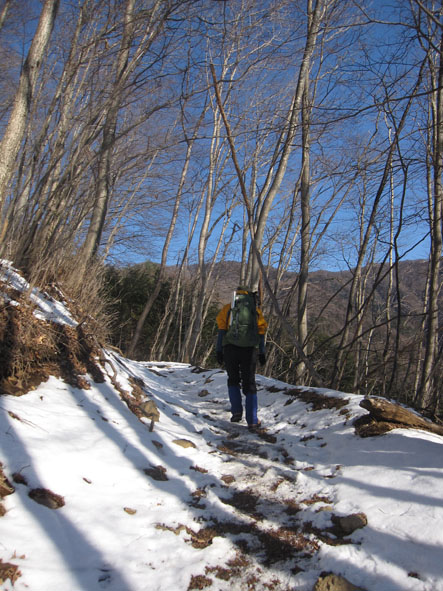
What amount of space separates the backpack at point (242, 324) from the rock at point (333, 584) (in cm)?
278

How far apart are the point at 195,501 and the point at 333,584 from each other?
37.1 inches

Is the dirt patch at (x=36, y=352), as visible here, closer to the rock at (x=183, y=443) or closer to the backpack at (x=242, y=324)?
the rock at (x=183, y=443)

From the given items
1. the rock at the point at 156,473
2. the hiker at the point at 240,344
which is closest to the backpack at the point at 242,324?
the hiker at the point at 240,344

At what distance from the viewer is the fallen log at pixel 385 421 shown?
3035 mm

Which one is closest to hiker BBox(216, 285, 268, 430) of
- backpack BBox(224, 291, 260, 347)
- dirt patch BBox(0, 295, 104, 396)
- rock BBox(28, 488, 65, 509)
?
backpack BBox(224, 291, 260, 347)

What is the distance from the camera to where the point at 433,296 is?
5105 mm

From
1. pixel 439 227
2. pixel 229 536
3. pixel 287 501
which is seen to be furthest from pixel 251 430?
pixel 439 227

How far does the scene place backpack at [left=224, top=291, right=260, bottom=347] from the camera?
14.0 feet

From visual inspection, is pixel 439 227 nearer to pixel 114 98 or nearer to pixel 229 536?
pixel 114 98

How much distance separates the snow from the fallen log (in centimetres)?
10

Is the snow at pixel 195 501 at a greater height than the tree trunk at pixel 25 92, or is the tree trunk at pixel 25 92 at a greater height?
the tree trunk at pixel 25 92

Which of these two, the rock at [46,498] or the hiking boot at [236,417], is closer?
the rock at [46,498]

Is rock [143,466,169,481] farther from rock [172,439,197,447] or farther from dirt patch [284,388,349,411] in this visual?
dirt patch [284,388,349,411]

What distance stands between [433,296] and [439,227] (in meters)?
1.49
